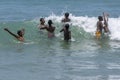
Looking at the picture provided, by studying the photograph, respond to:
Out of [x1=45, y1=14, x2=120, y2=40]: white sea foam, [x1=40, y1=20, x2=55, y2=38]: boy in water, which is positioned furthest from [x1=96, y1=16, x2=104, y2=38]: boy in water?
[x1=40, y1=20, x2=55, y2=38]: boy in water

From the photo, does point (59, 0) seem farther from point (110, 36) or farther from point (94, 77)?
point (94, 77)

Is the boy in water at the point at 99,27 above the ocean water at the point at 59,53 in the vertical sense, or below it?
above

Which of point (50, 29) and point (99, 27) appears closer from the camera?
point (50, 29)

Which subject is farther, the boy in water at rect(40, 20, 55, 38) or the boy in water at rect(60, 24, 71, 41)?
the boy in water at rect(40, 20, 55, 38)

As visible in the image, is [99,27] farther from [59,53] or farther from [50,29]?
[59,53]

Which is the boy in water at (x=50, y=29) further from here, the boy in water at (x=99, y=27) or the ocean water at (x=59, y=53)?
the boy in water at (x=99, y=27)

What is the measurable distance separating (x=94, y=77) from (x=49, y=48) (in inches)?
219

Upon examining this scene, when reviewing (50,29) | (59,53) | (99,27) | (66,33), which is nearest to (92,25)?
(99,27)

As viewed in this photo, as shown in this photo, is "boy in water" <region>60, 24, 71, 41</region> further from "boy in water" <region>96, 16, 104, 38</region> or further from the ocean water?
"boy in water" <region>96, 16, 104, 38</region>

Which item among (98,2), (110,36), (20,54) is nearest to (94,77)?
(20,54)

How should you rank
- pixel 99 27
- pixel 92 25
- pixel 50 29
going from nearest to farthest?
1. pixel 50 29
2. pixel 99 27
3. pixel 92 25

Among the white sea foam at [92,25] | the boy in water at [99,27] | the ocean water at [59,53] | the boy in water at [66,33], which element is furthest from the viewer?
the white sea foam at [92,25]

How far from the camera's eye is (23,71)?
1446 centimetres

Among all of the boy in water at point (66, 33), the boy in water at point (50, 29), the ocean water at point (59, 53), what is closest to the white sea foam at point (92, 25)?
the ocean water at point (59, 53)
